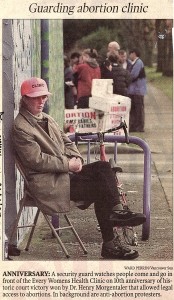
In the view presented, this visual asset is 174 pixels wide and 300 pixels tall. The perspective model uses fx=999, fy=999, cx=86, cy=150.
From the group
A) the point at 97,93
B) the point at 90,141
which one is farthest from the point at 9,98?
the point at 97,93

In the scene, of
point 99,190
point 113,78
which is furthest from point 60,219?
point 113,78

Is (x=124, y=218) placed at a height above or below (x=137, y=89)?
below

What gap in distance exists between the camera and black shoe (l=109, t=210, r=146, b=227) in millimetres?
6070

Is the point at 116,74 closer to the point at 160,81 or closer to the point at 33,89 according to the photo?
the point at 33,89

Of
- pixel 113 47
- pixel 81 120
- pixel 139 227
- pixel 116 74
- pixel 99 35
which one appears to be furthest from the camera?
pixel 99 35

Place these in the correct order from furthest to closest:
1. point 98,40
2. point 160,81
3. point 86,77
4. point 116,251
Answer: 1. point 98,40
2. point 160,81
3. point 86,77
4. point 116,251

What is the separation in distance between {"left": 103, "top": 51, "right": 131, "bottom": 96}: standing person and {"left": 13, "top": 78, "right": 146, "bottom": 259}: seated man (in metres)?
7.81

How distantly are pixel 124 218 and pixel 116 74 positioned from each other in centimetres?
816

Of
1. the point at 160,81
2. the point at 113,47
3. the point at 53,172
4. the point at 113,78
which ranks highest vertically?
the point at 113,47

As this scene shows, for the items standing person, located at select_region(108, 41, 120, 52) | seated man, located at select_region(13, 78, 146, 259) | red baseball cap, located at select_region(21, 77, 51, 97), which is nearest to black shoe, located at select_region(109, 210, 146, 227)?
seated man, located at select_region(13, 78, 146, 259)

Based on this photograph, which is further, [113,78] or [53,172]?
[113,78]

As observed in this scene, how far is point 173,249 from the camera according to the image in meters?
6.73

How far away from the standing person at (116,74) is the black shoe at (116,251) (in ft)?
25.4

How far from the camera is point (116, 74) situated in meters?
14.1
